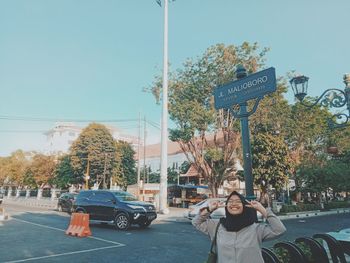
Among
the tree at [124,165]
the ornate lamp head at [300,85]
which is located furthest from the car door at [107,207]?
the tree at [124,165]

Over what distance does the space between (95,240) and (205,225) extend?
Answer: 8.63 meters

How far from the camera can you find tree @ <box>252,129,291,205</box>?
2356cm

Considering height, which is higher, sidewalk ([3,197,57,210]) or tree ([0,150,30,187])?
tree ([0,150,30,187])

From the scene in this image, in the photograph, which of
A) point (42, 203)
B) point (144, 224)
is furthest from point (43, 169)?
point (144, 224)

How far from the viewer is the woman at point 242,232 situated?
3.03 metres

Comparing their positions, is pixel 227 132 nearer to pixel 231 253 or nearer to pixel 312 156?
pixel 312 156

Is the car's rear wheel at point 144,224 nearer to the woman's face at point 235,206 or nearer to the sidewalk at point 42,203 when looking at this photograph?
the woman's face at point 235,206

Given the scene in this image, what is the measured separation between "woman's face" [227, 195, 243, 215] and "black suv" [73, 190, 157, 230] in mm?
11669

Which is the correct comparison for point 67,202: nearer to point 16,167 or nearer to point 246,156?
point 246,156

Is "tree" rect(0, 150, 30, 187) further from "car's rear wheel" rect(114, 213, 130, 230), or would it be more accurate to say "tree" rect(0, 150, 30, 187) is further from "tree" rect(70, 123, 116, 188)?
"car's rear wheel" rect(114, 213, 130, 230)

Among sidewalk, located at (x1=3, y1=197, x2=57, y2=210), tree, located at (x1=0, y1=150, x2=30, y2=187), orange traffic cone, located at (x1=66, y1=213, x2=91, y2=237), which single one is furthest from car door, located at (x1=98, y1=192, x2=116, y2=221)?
tree, located at (x1=0, y1=150, x2=30, y2=187)

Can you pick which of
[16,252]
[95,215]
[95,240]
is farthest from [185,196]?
[16,252]

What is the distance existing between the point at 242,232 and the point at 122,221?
39.3ft

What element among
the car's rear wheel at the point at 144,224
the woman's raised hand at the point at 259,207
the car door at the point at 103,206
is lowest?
the car's rear wheel at the point at 144,224
